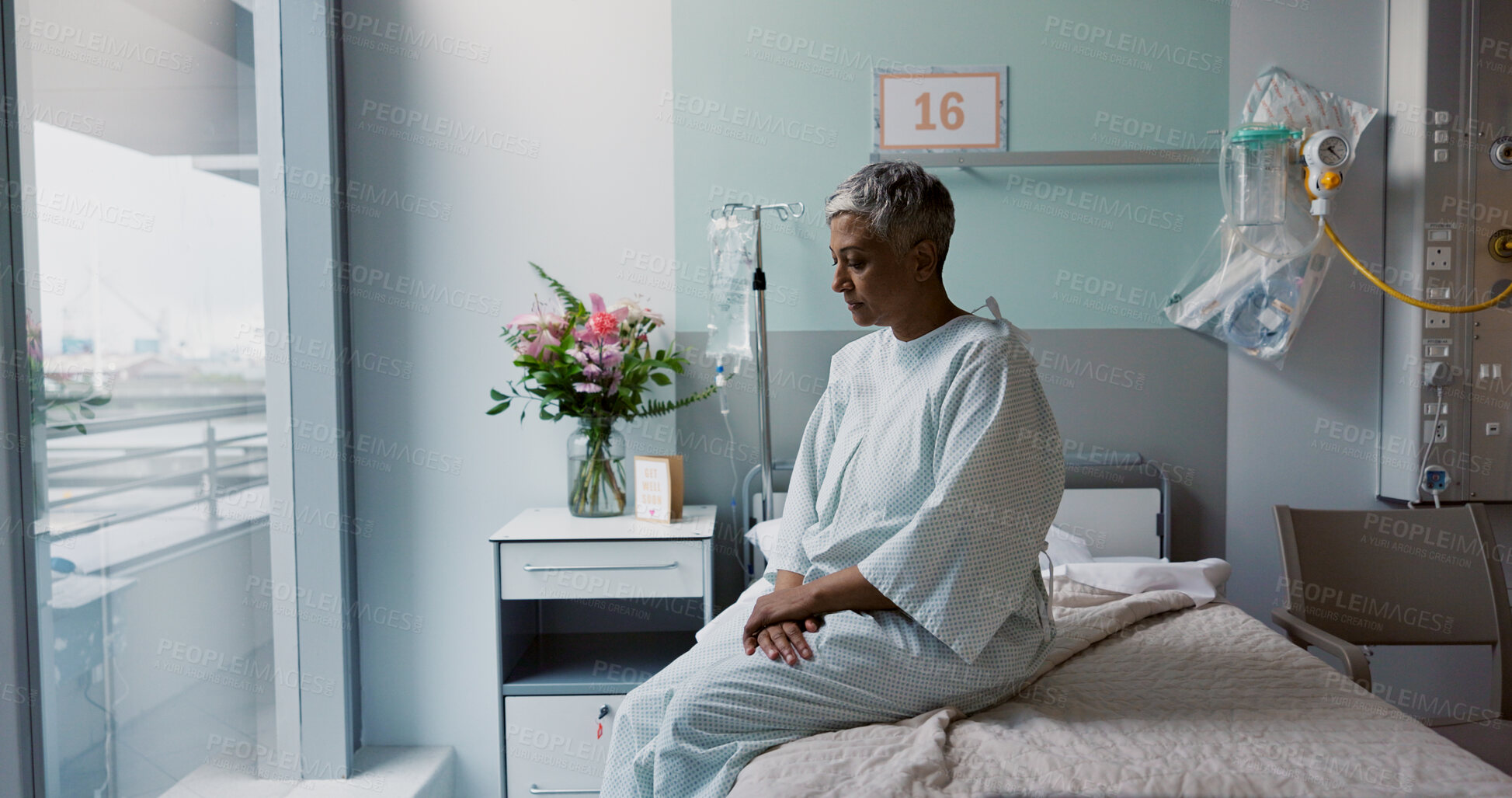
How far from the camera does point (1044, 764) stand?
4.11 ft

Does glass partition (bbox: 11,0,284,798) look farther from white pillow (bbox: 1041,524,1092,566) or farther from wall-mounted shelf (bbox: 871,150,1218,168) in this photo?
white pillow (bbox: 1041,524,1092,566)

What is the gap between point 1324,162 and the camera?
2.56 m

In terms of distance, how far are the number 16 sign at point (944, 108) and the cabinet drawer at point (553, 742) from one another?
173 cm

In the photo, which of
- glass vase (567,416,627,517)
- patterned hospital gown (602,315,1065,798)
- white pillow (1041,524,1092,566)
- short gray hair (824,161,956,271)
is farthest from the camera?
glass vase (567,416,627,517)

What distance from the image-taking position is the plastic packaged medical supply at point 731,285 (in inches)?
106

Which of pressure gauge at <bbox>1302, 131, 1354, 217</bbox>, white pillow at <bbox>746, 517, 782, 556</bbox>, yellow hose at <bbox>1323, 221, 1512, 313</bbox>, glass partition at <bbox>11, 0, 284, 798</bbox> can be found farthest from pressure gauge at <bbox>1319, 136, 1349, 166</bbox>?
glass partition at <bbox>11, 0, 284, 798</bbox>

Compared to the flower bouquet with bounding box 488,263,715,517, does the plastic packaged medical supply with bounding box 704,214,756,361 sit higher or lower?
higher

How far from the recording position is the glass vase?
102 inches

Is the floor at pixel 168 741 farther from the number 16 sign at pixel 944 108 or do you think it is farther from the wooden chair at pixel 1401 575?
the wooden chair at pixel 1401 575

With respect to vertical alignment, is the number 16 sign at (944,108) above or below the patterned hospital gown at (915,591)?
above

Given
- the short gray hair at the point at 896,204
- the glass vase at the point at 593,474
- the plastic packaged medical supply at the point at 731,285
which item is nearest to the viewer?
the short gray hair at the point at 896,204

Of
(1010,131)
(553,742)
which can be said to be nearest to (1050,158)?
(1010,131)

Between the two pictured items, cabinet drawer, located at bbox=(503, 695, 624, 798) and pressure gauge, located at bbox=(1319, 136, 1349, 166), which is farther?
pressure gauge, located at bbox=(1319, 136, 1349, 166)

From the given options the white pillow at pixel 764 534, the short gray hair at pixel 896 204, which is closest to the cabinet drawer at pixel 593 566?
the white pillow at pixel 764 534
